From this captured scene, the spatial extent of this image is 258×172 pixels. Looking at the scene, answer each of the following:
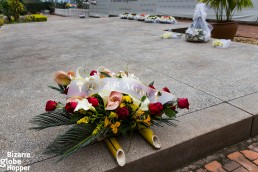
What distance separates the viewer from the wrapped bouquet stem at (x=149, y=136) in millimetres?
1850

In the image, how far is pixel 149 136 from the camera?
1892 mm

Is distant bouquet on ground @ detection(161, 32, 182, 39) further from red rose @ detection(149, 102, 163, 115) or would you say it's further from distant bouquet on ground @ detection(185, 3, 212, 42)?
red rose @ detection(149, 102, 163, 115)

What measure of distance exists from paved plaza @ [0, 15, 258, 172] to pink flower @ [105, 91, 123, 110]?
35 cm

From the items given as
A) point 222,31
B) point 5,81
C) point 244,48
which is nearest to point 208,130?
point 5,81

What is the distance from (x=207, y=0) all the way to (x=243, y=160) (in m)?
6.07

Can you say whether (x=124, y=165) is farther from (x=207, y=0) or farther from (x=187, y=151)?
(x=207, y=0)

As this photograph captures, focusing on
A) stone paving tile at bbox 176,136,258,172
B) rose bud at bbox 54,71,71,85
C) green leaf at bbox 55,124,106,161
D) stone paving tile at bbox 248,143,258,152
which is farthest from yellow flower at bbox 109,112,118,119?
stone paving tile at bbox 248,143,258,152

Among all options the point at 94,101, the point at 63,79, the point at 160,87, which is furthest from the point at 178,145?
the point at 160,87

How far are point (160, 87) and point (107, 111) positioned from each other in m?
1.48

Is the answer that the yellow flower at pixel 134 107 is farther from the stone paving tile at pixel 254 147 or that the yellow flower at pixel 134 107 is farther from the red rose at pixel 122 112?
the stone paving tile at pixel 254 147

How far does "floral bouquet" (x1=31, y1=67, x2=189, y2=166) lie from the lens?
172 centimetres

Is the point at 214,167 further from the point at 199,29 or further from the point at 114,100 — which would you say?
the point at 199,29

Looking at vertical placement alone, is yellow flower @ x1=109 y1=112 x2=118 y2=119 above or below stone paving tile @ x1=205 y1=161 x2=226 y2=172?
above

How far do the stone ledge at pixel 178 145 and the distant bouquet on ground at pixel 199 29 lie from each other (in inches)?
161
